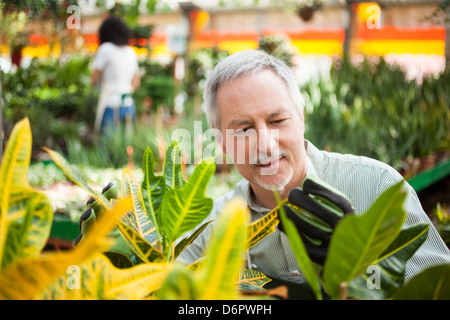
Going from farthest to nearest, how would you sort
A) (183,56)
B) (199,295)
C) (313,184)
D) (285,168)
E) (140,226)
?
(183,56) < (285,168) < (140,226) < (313,184) < (199,295)

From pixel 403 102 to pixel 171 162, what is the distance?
3954 mm

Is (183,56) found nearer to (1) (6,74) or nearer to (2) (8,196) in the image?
(1) (6,74)

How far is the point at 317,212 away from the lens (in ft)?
1.83

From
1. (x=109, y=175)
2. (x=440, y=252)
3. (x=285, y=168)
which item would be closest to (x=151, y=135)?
(x=109, y=175)

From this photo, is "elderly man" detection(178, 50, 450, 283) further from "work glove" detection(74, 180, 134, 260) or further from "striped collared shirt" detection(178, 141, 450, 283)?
"work glove" detection(74, 180, 134, 260)

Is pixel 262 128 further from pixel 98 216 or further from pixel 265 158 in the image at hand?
pixel 98 216

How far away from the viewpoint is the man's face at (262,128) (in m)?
1.22

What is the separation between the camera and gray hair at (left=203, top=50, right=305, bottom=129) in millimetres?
1255

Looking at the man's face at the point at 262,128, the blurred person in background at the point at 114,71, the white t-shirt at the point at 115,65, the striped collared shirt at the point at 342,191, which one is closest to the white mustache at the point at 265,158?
the man's face at the point at 262,128

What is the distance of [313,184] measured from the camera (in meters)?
0.58

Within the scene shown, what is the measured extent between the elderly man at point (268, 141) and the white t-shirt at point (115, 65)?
357 cm

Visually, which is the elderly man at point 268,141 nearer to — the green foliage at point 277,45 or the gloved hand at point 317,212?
the gloved hand at point 317,212

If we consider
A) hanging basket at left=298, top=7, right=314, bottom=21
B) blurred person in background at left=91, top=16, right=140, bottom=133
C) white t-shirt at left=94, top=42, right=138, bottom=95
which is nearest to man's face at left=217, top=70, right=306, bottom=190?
blurred person in background at left=91, top=16, right=140, bottom=133

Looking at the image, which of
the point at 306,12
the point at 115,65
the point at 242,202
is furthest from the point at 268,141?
the point at 306,12
